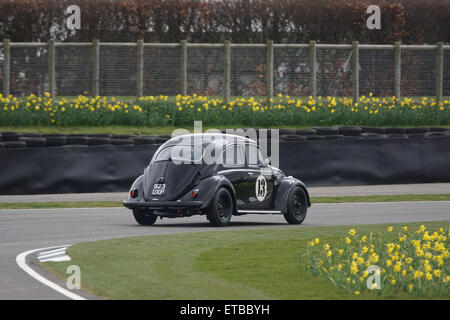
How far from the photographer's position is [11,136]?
23.3 meters

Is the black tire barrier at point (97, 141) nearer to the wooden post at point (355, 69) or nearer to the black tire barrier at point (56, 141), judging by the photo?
the black tire barrier at point (56, 141)

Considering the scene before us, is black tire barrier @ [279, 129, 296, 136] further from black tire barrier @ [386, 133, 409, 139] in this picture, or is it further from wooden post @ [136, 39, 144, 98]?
wooden post @ [136, 39, 144, 98]

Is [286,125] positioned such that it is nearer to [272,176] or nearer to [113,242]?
[272,176]

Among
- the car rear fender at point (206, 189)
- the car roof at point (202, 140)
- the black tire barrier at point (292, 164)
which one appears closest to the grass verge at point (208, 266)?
the car rear fender at point (206, 189)

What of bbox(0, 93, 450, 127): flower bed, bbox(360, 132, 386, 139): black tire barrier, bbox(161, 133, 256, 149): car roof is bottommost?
bbox(360, 132, 386, 139): black tire barrier

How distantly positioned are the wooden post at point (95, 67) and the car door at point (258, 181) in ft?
35.5

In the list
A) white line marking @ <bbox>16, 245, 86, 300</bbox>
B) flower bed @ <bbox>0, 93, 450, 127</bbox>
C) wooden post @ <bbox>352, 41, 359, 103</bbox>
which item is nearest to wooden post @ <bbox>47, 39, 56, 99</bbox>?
flower bed @ <bbox>0, 93, 450, 127</bbox>

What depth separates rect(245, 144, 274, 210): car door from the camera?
699 inches

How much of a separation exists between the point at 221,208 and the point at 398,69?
14.4 m

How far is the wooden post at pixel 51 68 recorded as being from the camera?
92.0 feet

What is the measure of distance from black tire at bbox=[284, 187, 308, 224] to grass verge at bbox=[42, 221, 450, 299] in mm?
2082

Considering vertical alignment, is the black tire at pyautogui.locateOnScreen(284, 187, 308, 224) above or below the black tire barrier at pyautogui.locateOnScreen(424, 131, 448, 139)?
below

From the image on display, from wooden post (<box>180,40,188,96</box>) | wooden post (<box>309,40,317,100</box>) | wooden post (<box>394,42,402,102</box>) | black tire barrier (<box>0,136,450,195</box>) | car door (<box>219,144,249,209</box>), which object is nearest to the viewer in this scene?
car door (<box>219,144,249,209</box>)

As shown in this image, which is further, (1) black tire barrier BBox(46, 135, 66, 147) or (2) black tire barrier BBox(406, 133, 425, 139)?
(2) black tire barrier BBox(406, 133, 425, 139)
